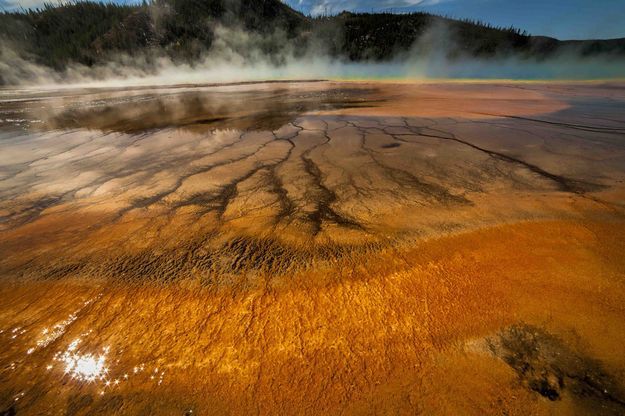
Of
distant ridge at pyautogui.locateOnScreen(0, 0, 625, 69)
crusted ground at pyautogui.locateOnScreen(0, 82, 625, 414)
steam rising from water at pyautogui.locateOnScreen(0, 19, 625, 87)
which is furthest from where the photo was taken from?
distant ridge at pyautogui.locateOnScreen(0, 0, 625, 69)

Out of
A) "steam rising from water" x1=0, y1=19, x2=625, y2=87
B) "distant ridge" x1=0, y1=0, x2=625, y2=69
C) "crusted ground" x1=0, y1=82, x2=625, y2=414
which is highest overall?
"distant ridge" x1=0, y1=0, x2=625, y2=69

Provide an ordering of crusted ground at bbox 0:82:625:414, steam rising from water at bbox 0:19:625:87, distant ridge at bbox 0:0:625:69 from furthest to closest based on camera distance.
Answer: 1. distant ridge at bbox 0:0:625:69
2. steam rising from water at bbox 0:19:625:87
3. crusted ground at bbox 0:82:625:414

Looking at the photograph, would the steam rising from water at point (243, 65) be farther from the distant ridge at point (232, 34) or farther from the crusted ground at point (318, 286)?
the crusted ground at point (318, 286)

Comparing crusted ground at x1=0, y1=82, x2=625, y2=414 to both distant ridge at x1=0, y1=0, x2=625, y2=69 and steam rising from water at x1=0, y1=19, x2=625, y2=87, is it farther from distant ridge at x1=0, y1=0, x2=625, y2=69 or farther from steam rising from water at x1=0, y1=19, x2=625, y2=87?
distant ridge at x1=0, y1=0, x2=625, y2=69

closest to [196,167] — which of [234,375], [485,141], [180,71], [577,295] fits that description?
[234,375]

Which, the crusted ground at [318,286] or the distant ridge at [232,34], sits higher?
the distant ridge at [232,34]

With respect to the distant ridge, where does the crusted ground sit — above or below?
below

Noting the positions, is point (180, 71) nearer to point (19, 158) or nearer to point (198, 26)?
point (198, 26)

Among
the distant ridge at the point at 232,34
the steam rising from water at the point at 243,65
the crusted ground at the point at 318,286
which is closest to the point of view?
the crusted ground at the point at 318,286

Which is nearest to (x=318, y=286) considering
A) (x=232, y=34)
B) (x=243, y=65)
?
(x=243, y=65)

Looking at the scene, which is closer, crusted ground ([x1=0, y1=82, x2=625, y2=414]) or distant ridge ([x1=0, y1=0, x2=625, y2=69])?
crusted ground ([x1=0, y1=82, x2=625, y2=414])

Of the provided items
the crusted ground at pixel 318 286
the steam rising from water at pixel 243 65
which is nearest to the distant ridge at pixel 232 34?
the steam rising from water at pixel 243 65

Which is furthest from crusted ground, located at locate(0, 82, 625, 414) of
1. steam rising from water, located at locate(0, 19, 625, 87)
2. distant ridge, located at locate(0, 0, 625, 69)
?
distant ridge, located at locate(0, 0, 625, 69)
